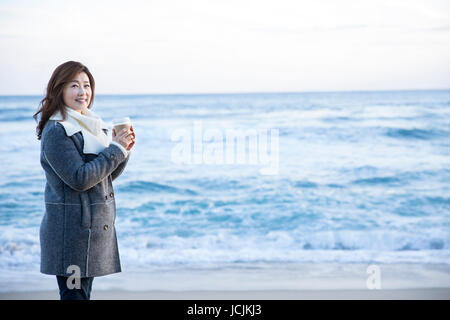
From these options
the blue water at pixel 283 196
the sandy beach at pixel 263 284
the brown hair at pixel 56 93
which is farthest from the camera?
the blue water at pixel 283 196

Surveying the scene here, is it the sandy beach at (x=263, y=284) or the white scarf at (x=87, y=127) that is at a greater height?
the white scarf at (x=87, y=127)

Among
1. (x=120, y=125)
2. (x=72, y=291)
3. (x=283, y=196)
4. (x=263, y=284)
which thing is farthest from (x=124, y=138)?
(x=283, y=196)

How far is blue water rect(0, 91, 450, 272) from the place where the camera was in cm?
514

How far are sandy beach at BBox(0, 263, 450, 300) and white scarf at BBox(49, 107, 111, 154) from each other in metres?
1.42

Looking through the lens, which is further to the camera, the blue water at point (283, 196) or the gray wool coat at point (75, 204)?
the blue water at point (283, 196)

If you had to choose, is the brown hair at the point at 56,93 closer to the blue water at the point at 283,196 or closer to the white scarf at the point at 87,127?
the white scarf at the point at 87,127

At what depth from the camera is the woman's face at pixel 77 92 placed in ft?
5.67

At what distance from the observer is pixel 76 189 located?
164 centimetres

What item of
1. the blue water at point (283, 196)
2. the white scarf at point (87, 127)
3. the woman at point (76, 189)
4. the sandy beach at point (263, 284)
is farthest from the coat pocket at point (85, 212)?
the blue water at point (283, 196)

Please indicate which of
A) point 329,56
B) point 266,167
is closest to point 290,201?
point 266,167

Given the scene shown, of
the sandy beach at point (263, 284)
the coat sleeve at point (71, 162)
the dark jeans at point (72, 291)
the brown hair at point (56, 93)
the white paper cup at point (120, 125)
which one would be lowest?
the dark jeans at point (72, 291)

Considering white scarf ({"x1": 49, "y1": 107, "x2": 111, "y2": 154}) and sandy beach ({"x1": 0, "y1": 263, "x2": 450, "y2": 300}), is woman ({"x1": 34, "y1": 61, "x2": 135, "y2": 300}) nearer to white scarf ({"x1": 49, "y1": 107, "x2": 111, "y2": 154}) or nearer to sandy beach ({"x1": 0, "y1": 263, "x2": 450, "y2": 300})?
white scarf ({"x1": 49, "y1": 107, "x2": 111, "y2": 154})

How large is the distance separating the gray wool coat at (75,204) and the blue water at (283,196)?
218 cm

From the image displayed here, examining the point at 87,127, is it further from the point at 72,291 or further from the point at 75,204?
the point at 72,291
